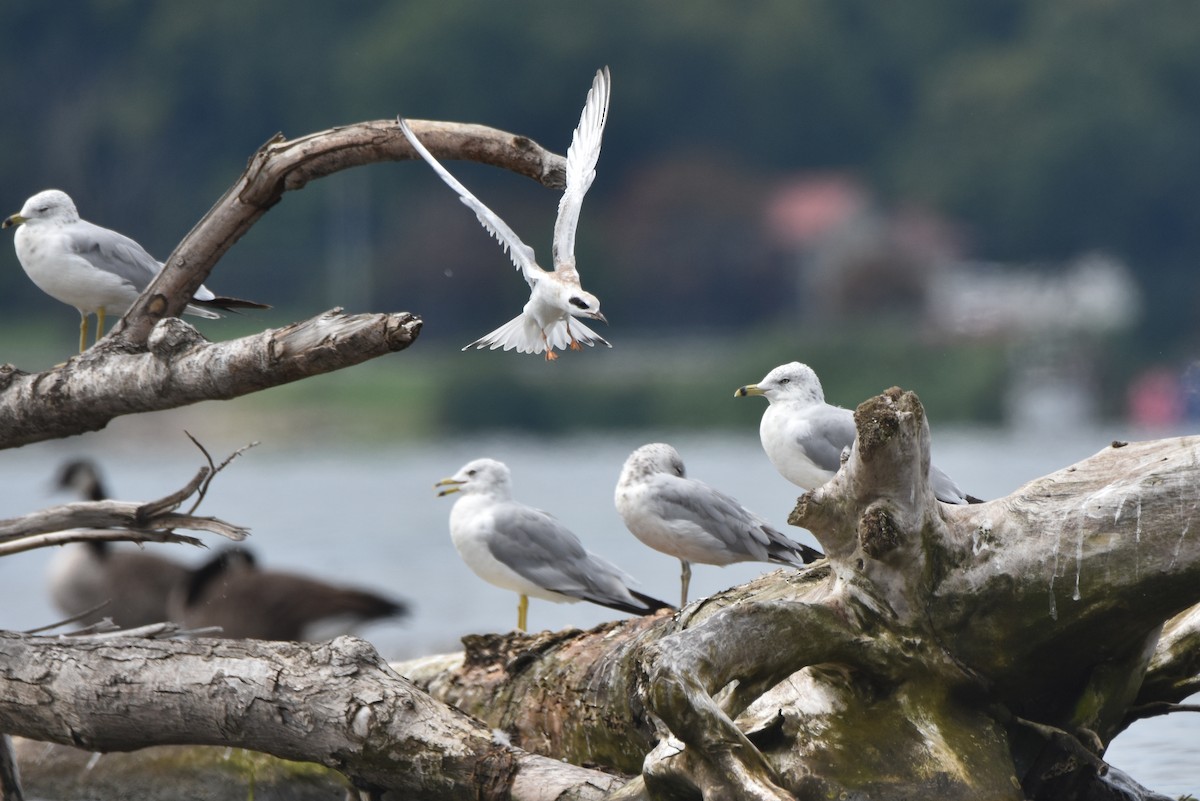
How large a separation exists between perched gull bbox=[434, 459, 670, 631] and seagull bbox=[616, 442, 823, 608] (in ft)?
0.87

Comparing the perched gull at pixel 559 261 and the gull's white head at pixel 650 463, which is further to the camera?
the gull's white head at pixel 650 463

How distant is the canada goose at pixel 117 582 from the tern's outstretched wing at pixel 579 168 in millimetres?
5687

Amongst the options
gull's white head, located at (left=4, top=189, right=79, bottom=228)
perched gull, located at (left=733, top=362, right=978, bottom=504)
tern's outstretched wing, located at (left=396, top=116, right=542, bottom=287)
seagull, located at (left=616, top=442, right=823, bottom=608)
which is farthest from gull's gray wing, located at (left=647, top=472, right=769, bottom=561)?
gull's white head, located at (left=4, top=189, right=79, bottom=228)

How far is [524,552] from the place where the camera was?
790 centimetres

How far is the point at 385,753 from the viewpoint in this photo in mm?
5445

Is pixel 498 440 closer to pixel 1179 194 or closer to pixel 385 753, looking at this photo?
pixel 1179 194

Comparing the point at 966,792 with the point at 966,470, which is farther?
the point at 966,470

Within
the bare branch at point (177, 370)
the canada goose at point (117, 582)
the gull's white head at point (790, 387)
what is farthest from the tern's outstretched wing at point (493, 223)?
the canada goose at point (117, 582)

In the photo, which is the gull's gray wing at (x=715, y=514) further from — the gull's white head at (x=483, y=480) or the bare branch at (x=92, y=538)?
the bare branch at (x=92, y=538)

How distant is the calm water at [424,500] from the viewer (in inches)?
501

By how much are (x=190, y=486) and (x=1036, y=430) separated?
995 inches

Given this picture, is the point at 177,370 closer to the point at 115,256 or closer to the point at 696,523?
the point at 115,256

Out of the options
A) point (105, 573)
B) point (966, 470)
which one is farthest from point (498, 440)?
point (105, 573)

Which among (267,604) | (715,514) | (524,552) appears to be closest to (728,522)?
(715,514)
